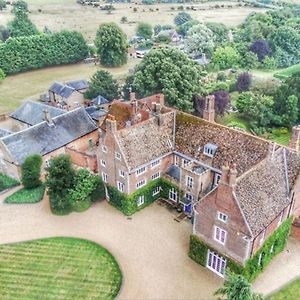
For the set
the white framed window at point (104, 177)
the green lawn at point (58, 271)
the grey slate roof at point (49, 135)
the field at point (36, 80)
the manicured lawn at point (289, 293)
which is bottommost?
the field at point (36, 80)

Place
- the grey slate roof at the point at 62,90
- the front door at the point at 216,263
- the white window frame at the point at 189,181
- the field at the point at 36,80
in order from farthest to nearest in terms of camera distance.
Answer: the field at the point at 36,80
the grey slate roof at the point at 62,90
the white window frame at the point at 189,181
the front door at the point at 216,263

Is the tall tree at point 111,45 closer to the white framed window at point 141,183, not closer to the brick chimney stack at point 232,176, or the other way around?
the white framed window at point 141,183

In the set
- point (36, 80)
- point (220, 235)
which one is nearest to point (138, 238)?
point (220, 235)

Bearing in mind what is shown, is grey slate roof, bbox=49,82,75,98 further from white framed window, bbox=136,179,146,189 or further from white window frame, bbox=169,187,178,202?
white window frame, bbox=169,187,178,202

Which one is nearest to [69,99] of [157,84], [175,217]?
[157,84]

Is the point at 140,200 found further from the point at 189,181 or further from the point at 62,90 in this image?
the point at 62,90

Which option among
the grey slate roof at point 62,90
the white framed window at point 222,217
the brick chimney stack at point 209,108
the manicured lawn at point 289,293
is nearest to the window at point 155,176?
the brick chimney stack at point 209,108

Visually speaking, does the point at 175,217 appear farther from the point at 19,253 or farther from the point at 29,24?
the point at 29,24
